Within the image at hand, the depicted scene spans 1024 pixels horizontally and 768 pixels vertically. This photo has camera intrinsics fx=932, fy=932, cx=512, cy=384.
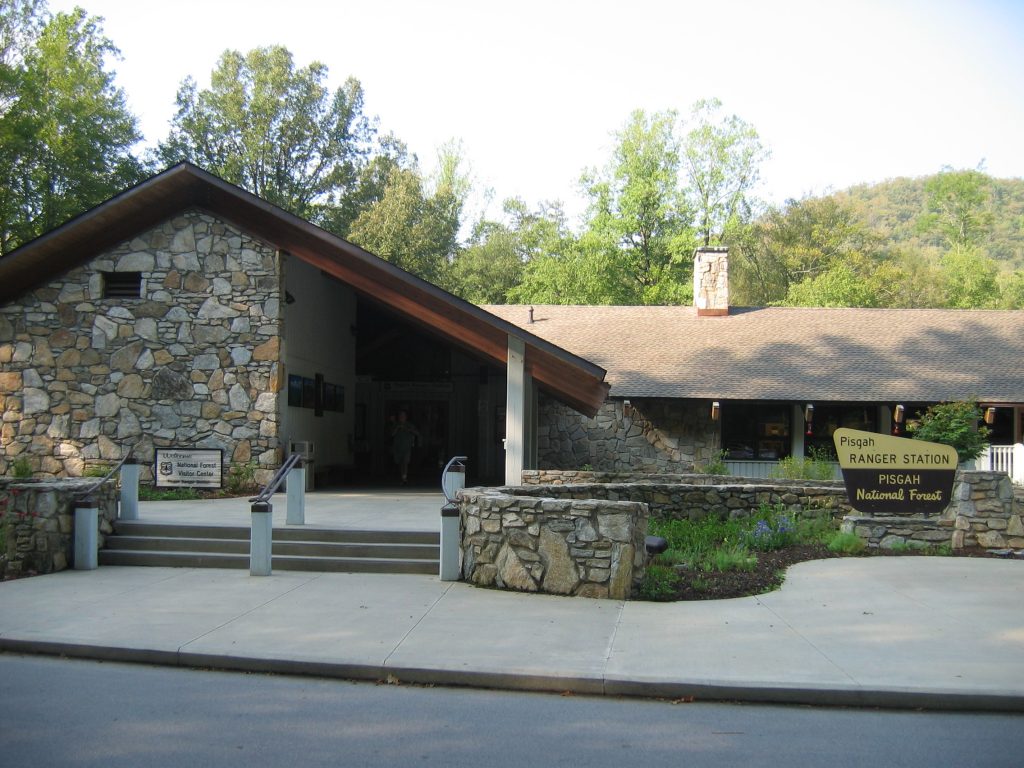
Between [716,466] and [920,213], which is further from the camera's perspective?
[920,213]

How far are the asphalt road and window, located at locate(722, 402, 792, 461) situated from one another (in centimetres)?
1800

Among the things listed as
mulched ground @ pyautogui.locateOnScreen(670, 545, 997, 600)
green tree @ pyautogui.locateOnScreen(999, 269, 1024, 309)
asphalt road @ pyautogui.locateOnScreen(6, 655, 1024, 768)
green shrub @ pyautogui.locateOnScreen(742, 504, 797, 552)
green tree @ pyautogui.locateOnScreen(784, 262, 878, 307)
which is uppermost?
green tree @ pyautogui.locateOnScreen(999, 269, 1024, 309)

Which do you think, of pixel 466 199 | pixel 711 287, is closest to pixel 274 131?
pixel 466 199

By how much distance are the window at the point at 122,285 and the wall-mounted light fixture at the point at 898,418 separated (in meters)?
17.0

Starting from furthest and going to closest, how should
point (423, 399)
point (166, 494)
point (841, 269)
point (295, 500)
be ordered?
point (841, 269) → point (423, 399) → point (166, 494) → point (295, 500)

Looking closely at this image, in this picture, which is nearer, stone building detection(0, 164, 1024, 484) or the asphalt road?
the asphalt road

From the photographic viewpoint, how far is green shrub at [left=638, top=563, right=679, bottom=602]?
9.26 metres

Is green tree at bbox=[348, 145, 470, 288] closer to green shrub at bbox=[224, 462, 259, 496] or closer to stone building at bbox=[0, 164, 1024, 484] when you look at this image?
stone building at bbox=[0, 164, 1024, 484]

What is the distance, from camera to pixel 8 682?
6457 millimetres

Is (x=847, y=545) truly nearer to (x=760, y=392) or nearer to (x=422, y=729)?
(x=422, y=729)

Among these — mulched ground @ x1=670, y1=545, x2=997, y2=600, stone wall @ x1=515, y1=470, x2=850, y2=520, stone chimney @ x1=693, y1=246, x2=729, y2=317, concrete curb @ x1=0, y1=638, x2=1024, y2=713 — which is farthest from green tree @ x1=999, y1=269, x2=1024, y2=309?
concrete curb @ x1=0, y1=638, x2=1024, y2=713

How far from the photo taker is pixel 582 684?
21.3 ft

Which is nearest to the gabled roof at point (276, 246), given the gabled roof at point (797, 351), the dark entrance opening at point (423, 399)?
the dark entrance opening at point (423, 399)

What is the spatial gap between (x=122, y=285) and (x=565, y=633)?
12.8 metres
